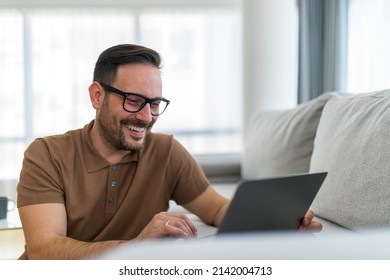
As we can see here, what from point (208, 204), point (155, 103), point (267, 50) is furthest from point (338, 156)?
point (267, 50)

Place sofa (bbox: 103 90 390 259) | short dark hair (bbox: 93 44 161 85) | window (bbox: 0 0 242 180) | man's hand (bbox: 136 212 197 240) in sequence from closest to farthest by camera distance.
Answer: sofa (bbox: 103 90 390 259)
man's hand (bbox: 136 212 197 240)
short dark hair (bbox: 93 44 161 85)
window (bbox: 0 0 242 180)

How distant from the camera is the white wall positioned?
62.7 inches

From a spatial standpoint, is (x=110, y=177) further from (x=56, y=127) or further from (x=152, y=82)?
(x=56, y=127)

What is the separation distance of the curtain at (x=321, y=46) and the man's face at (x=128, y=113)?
790 mm

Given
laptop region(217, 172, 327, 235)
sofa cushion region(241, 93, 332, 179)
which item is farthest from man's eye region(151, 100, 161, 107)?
sofa cushion region(241, 93, 332, 179)

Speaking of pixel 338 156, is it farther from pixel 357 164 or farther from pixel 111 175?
pixel 111 175

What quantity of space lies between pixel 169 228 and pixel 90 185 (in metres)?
0.25

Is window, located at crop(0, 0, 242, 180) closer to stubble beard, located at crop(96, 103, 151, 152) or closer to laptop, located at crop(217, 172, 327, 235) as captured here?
stubble beard, located at crop(96, 103, 151, 152)

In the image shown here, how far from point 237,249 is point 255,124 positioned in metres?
1.19

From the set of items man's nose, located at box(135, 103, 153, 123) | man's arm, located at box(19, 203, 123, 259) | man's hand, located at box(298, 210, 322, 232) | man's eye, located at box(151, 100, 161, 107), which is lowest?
man's arm, located at box(19, 203, 123, 259)

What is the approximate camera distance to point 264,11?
1.60 metres

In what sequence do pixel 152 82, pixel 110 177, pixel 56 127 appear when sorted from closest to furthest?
pixel 152 82 → pixel 110 177 → pixel 56 127

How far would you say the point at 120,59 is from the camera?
2.81 ft
